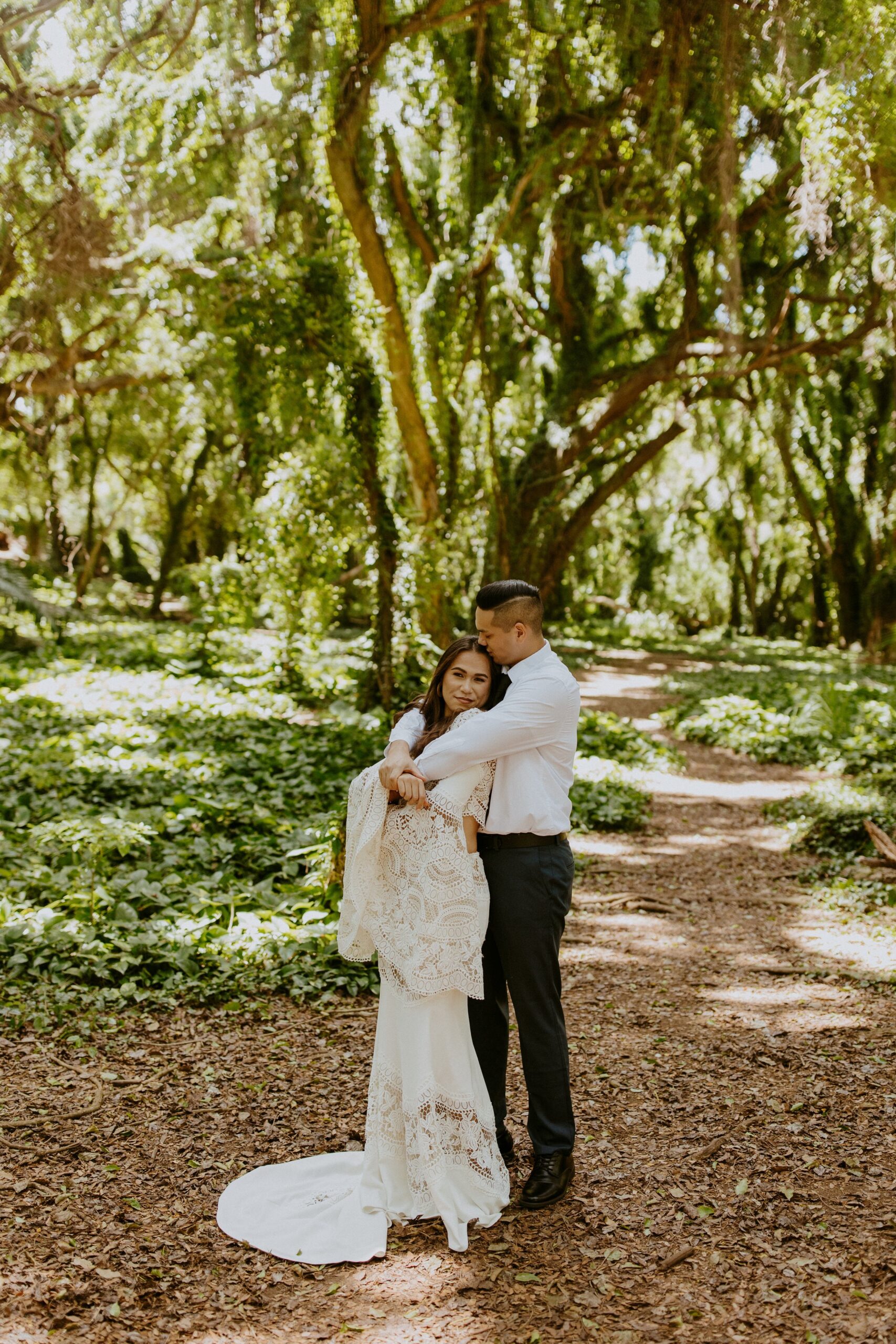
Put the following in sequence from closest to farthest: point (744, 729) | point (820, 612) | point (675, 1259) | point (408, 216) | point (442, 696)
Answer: point (675, 1259) < point (442, 696) < point (744, 729) < point (408, 216) < point (820, 612)

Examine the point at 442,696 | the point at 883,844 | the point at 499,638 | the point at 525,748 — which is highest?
the point at 499,638

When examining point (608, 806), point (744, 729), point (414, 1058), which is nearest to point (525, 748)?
point (414, 1058)

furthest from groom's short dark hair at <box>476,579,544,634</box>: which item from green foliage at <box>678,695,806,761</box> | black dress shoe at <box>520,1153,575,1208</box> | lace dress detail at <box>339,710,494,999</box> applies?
green foliage at <box>678,695,806,761</box>

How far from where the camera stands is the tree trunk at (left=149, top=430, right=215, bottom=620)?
21328 mm

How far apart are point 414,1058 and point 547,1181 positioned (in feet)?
2.11

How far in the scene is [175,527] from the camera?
2180cm

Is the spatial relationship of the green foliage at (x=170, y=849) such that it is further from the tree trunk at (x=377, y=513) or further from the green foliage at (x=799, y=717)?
the green foliage at (x=799, y=717)

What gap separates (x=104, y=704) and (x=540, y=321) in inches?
428

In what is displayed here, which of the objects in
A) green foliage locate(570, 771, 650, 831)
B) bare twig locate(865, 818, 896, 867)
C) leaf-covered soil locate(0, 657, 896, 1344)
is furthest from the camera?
green foliage locate(570, 771, 650, 831)

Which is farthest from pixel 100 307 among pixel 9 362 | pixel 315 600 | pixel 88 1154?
pixel 88 1154

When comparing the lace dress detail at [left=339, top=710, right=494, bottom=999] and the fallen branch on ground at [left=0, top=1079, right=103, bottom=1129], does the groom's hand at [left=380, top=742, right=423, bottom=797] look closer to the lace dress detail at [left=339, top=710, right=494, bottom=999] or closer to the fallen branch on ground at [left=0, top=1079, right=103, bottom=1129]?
the lace dress detail at [left=339, top=710, right=494, bottom=999]

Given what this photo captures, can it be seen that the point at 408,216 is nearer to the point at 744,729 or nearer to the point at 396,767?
the point at 744,729

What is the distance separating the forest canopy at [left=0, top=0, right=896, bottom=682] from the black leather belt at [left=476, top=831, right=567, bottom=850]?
6.15 m

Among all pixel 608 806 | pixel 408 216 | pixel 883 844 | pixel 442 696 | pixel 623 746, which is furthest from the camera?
pixel 408 216
